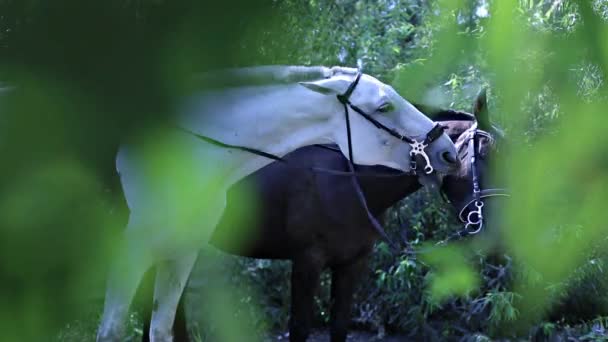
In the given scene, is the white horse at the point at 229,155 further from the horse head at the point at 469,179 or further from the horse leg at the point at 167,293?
A: the horse head at the point at 469,179

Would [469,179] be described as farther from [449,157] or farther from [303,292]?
[303,292]

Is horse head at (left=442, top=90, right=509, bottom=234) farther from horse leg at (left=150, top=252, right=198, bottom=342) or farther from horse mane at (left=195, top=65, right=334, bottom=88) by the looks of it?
horse leg at (left=150, top=252, right=198, bottom=342)

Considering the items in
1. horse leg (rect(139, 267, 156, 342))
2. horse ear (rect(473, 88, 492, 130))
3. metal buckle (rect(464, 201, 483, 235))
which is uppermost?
horse ear (rect(473, 88, 492, 130))

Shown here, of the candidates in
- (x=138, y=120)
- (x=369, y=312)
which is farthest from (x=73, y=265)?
(x=369, y=312)

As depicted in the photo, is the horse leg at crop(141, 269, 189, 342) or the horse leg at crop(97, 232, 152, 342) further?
the horse leg at crop(141, 269, 189, 342)

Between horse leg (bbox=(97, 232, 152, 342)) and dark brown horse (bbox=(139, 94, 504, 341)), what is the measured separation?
1.29m

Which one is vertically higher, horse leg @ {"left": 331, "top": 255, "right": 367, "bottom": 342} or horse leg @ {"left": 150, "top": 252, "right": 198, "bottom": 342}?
horse leg @ {"left": 150, "top": 252, "right": 198, "bottom": 342}

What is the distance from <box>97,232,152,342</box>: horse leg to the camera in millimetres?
2230

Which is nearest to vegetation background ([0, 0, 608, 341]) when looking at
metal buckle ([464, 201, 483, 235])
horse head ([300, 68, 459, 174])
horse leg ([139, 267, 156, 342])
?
horse head ([300, 68, 459, 174])

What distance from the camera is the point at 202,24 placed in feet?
3.11

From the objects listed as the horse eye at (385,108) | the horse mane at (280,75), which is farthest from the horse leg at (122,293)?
the horse eye at (385,108)

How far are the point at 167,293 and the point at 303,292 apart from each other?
1.32 meters

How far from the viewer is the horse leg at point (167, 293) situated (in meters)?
2.44

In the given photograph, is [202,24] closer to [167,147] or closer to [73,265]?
[167,147]
